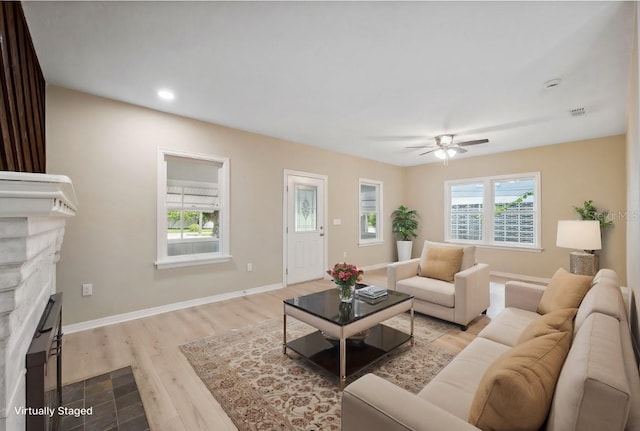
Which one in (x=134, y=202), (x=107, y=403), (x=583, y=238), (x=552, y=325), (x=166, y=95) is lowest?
(x=107, y=403)

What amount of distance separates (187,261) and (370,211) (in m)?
4.21

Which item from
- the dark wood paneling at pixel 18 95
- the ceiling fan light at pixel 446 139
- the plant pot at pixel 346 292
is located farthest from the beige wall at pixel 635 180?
the dark wood paneling at pixel 18 95

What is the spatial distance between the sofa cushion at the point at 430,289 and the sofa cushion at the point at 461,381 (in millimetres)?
1259

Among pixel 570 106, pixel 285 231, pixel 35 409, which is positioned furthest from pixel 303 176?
pixel 35 409

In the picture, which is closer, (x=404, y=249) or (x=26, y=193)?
(x=26, y=193)

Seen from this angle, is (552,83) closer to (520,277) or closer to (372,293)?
(372,293)

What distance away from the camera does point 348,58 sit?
Result: 2436 mm

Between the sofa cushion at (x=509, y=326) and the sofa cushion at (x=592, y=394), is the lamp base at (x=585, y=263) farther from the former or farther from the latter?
the sofa cushion at (x=592, y=394)

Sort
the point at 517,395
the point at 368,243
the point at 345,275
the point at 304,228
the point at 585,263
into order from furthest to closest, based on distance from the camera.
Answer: the point at 368,243 → the point at 304,228 → the point at 585,263 → the point at 345,275 → the point at 517,395

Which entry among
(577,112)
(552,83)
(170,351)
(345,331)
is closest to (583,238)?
(577,112)

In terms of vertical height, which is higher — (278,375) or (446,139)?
(446,139)

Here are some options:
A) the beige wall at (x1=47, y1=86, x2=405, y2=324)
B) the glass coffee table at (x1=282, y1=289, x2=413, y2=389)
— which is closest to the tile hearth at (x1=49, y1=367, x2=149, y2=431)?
the glass coffee table at (x1=282, y1=289, x2=413, y2=389)

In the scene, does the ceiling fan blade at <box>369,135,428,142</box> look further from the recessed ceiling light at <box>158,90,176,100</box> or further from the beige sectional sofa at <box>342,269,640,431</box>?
the beige sectional sofa at <box>342,269,640,431</box>

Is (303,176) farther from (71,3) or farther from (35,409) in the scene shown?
(35,409)
